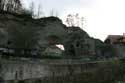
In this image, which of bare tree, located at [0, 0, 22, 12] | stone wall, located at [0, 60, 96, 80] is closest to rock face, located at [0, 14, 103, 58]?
bare tree, located at [0, 0, 22, 12]

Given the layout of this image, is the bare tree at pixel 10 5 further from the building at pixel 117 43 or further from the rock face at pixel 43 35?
the building at pixel 117 43

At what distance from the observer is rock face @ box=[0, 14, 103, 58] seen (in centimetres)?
3419

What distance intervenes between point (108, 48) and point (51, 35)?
10.8m

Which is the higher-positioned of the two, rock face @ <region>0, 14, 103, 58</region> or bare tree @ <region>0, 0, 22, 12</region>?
bare tree @ <region>0, 0, 22, 12</region>

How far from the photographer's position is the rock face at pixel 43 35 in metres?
34.2

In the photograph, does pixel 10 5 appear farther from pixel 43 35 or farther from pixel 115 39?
pixel 115 39

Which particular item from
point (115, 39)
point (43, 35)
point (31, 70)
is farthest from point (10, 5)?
point (31, 70)

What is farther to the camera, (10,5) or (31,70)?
(10,5)

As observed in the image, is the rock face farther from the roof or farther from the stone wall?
the stone wall

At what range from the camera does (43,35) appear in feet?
134

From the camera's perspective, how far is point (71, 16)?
4622 centimetres

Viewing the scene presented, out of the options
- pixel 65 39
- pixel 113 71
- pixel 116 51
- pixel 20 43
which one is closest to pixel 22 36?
pixel 20 43

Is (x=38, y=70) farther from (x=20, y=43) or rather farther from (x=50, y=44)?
(x=50, y=44)

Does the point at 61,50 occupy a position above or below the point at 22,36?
below
